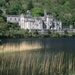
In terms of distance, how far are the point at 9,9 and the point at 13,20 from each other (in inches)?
854

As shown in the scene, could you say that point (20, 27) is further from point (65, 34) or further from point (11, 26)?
point (65, 34)

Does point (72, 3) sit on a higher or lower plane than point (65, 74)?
higher

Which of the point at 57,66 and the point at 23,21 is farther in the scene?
the point at 23,21

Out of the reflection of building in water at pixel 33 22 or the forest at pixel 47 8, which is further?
the forest at pixel 47 8

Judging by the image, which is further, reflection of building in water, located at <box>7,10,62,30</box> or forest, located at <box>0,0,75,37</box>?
forest, located at <box>0,0,75,37</box>

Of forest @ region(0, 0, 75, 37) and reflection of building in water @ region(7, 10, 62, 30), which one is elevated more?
forest @ region(0, 0, 75, 37)

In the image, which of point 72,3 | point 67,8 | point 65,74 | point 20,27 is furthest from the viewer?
point 72,3

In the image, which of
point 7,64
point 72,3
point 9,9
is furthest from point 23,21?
point 7,64

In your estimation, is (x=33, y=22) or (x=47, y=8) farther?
(x=47, y=8)

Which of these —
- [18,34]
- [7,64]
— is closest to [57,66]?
[7,64]

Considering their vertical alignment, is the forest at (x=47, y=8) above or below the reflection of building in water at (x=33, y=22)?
above

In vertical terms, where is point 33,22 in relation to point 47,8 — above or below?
below

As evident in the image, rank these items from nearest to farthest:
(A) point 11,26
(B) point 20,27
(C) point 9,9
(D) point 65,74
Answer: (D) point 65,74 < (A) point 11,26 < (B) point 20,27 < (C) point 9,9

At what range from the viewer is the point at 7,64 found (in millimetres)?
18094
